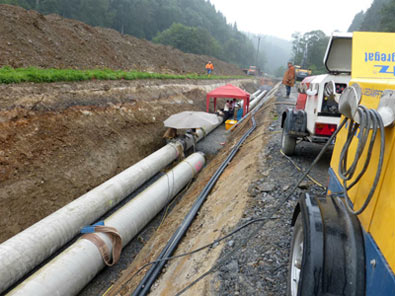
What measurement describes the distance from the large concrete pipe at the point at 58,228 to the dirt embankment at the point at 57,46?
7.16 metres

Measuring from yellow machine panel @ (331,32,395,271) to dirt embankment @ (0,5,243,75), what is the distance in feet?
38.2

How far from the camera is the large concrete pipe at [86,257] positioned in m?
4.11

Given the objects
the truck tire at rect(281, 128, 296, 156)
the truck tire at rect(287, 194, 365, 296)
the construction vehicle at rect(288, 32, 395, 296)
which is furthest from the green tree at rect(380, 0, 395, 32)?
the truck tire at rect(287, 194, 365, 296)

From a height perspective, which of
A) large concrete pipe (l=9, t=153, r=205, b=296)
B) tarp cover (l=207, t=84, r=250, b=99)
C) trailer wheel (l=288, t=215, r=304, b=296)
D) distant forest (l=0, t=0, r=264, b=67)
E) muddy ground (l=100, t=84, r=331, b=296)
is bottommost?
large concrete pipe (l=9, t=153, r=205, b=296)

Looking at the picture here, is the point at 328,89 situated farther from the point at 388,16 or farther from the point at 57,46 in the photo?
the point at 388,16

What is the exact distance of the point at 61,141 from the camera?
775 centimetres

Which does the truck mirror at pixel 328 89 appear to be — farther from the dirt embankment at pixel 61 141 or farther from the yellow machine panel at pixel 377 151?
the dirt embankment at pixel 61 141

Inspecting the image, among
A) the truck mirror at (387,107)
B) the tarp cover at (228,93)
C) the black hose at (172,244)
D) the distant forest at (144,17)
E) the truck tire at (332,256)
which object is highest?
the distant forest at (144,17)

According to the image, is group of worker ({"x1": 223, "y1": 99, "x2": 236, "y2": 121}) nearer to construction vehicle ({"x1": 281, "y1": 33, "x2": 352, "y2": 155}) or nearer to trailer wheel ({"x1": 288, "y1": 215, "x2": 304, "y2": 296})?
construction vehicle ({"x1": 281, "y1": 33, "x2": 352, "y2": 155})

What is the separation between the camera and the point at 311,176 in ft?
18.1

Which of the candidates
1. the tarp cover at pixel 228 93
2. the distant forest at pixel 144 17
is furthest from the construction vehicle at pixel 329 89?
the distant forest at pixel 144 17

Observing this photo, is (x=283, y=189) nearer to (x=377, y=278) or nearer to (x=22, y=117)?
(x=377, y=278)

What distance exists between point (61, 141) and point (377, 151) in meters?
7.77

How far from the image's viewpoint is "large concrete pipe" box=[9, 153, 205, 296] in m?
4.11
